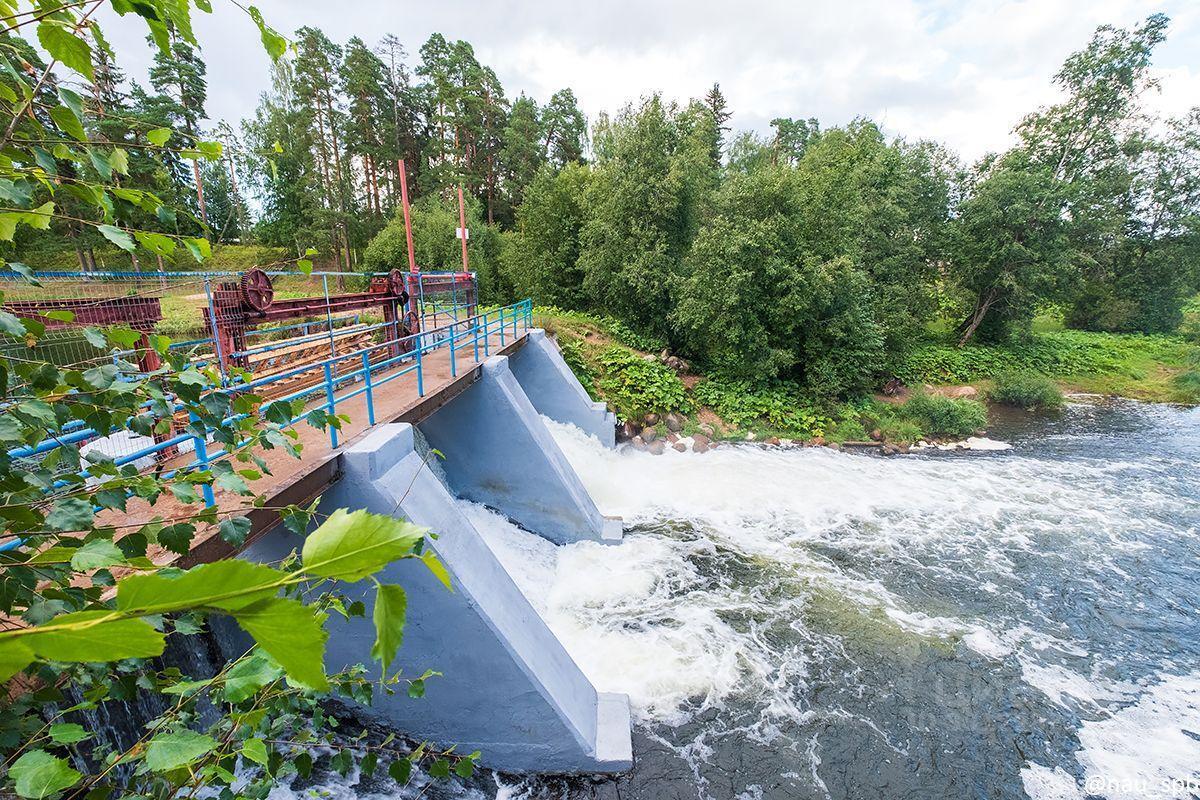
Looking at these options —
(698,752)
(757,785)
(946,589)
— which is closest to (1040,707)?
(946,589)

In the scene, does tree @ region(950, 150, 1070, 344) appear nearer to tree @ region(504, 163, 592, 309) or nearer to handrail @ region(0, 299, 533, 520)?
tree @ region(504, 163, 592, 309)

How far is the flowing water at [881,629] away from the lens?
5.28 metres

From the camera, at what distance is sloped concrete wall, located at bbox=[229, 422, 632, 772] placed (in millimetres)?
4508

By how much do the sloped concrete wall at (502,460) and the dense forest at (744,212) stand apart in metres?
4.79

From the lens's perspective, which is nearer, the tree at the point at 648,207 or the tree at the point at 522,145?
the tree at the point at 648,207

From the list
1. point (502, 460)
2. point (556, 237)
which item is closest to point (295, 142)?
point (556, 237)

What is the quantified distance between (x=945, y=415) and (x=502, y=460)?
1454cm

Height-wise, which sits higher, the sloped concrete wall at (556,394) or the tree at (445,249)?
the tree at (445,249)

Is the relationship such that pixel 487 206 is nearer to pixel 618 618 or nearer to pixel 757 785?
pixel 618 618

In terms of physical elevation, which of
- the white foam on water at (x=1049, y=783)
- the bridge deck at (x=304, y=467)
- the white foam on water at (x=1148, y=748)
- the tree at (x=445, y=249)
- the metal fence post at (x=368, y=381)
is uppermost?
the tree at (x=445, y=249)

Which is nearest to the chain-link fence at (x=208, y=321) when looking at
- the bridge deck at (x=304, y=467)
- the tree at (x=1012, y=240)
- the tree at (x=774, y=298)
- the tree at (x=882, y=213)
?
the bridge deck at (x=304, y=467)

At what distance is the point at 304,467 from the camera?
405cm

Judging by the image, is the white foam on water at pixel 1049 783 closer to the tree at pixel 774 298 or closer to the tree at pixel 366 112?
the tree at pixel 774 298

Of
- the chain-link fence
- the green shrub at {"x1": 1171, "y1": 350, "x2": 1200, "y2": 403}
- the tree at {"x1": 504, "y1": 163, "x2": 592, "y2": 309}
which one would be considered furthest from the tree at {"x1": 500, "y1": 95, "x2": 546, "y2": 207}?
the green shrub at {"x1": 1171, "y1": 350, "x2": 1200, "y2": 403}
